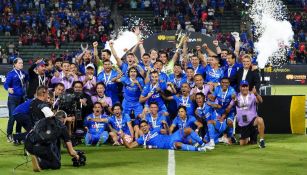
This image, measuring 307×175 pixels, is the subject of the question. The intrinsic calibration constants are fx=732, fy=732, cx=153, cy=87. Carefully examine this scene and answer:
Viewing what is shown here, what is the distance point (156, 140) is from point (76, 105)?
1622 millimetres

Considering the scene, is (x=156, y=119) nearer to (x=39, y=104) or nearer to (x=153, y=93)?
(x=153, y=93)

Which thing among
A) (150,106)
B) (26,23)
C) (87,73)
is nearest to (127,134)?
(150,106)

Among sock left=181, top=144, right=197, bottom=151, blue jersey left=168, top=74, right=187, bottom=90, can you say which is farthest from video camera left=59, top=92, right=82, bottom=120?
blue jersey left=168, top=74, right=187, bottom=90

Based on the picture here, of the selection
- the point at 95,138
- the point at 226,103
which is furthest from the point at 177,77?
the point at 95,138

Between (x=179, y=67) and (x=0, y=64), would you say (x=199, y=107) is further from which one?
(x=0, y=64)

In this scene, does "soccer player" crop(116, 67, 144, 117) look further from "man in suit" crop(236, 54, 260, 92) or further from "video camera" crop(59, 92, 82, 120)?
"man in suit" crop(236, 54, 260, 92)

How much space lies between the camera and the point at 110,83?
14.8 m

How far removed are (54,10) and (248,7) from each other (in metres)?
11.0

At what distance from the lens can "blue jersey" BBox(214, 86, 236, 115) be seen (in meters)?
14.2

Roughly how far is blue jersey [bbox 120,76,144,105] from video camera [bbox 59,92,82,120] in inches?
48.3

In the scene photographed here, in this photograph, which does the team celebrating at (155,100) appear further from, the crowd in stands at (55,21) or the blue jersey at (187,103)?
the crowd in stands at (55,21)

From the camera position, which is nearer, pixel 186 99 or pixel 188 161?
pixel 188 161

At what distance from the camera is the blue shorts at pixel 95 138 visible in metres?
14.2

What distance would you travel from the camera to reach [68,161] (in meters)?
11.9
